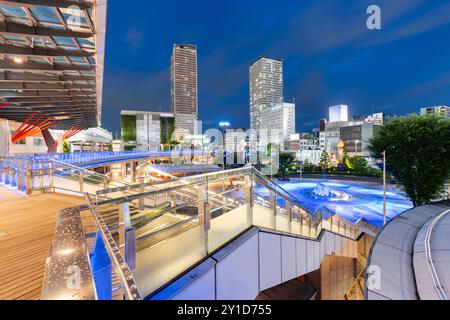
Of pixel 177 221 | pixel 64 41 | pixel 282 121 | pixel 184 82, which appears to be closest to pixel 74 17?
pixel 64 41

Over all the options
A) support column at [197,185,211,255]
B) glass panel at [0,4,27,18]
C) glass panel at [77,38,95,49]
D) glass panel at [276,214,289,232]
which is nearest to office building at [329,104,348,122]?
glass panel at [77,38,95,49]

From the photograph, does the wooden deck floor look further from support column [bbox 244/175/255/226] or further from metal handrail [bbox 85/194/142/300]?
support column [bbox 244/175/255/226]

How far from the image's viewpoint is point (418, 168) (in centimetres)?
1348

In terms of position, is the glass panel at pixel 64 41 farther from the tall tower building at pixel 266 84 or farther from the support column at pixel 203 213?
the tall tower building at pixel 266 84

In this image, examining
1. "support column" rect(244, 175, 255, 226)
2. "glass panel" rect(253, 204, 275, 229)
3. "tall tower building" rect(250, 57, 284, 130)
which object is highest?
"tall tower building" rect(250, 57, 284, 130)

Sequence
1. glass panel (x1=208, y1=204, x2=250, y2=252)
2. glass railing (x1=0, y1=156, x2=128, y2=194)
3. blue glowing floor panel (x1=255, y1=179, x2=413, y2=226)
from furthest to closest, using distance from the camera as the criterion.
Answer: blue glowing floor panel (x1=255, y1=179, x2=413, y2=226), glass railing (x1=0, y1=156, x2=128, y2=194), glass panel (x1=208, y1=204, x2=250, y2=252)

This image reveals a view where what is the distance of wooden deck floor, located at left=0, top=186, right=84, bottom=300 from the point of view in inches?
103

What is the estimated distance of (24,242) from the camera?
380 cm

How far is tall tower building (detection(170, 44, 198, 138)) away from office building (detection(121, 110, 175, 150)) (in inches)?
2633

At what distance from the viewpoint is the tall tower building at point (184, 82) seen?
161125mm

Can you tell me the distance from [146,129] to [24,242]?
84421 millimetres

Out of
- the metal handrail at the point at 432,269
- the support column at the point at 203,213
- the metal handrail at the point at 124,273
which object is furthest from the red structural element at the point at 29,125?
the metal handrail at the point at 432,269

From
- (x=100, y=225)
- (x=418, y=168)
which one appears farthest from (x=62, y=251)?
(x=418, y=168)

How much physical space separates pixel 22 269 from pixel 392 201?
1030 inches
